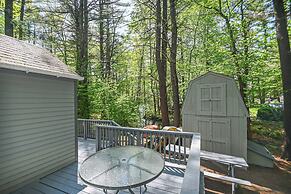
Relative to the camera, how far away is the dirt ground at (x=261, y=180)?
4895 mm

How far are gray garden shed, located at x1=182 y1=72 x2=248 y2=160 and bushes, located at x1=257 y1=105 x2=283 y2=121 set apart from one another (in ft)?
34.3

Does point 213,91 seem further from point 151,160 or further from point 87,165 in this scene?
point 87,165

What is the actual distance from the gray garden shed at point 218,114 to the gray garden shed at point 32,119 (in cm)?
410

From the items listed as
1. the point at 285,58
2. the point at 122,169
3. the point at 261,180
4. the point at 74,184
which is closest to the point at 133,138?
the point at 74,184

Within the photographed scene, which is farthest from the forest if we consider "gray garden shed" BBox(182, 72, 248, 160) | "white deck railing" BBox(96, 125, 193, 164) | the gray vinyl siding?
the gray vinyl siding

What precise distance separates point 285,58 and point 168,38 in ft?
19.1

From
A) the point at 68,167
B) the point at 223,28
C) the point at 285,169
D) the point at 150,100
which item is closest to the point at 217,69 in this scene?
the point at 223,28

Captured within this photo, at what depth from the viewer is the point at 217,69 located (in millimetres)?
9188

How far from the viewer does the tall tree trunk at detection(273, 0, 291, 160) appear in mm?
6383

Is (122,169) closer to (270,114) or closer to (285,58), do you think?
(285,58)

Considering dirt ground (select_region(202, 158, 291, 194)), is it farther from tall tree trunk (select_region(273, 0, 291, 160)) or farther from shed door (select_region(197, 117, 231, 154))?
tall tree trunk (select_region(273, 0, 291, 160))

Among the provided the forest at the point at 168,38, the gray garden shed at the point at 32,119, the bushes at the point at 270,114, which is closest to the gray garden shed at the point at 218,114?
the forest at the point at 168,38

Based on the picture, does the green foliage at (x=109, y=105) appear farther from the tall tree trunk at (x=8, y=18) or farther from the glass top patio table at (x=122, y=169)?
the glass top patio table at (x=122, y=169)

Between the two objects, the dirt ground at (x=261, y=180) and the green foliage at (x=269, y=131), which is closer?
the dirt ground at (x=261, y=180)
